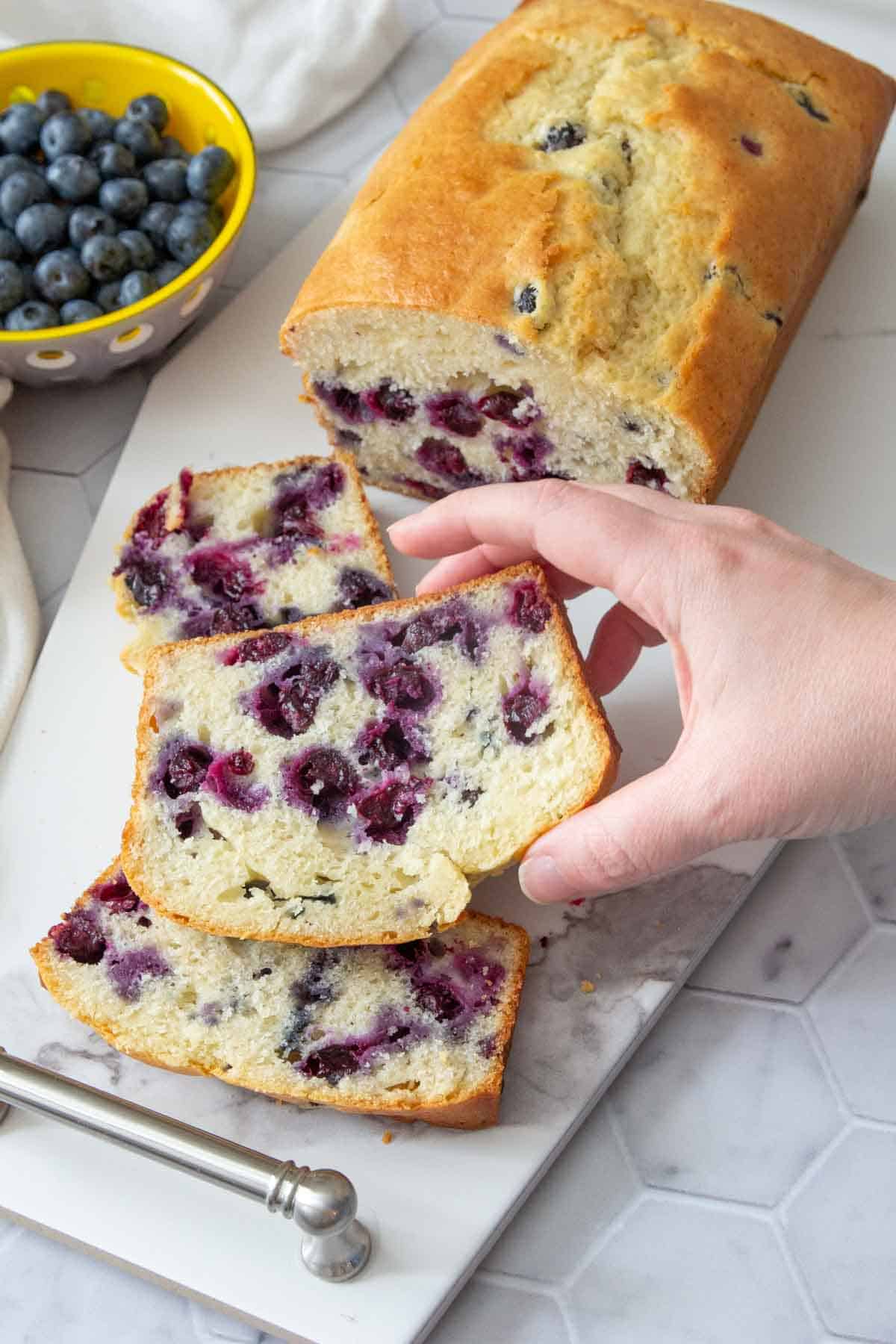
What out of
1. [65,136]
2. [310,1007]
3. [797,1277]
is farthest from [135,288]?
[797,1277]

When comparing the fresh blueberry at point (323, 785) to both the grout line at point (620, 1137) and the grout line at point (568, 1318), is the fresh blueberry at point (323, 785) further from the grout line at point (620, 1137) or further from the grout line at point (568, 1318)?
the grout line at point (568, 1318)

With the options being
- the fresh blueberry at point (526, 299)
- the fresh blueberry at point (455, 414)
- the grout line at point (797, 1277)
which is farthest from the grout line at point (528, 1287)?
the fresh blueberry at point (526, 299)

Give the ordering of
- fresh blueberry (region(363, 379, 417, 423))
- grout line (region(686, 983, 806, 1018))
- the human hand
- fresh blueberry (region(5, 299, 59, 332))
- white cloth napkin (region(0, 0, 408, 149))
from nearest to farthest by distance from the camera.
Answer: the human hand → grout line (region(686, 983, 806, 1018)) → fresh blueberry (region(363, 379, 417, 423)) → fresh blueberry (region(5, 299, 59, 332)) → white cloth napkin (region(0, 0, 408, 149))

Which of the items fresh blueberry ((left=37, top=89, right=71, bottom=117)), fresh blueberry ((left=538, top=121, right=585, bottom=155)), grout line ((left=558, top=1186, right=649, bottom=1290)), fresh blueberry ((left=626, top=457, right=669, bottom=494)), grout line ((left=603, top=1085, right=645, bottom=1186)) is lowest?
grout line ((left=558, top=1186, right=649, bottom=1290))

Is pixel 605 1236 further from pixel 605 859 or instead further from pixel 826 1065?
pixel 605 859

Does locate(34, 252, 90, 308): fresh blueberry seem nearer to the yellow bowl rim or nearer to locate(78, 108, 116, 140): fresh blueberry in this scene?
the yellow bowl rim

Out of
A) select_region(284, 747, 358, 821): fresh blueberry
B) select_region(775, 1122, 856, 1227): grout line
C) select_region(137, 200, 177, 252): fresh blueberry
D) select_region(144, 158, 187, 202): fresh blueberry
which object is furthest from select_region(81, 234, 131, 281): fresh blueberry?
select_region(775, 1122, 856, 1227): grout line

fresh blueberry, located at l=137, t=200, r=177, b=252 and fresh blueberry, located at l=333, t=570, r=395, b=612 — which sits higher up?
fresh blueberry, located at l=137, t=200, r=177, b=252
